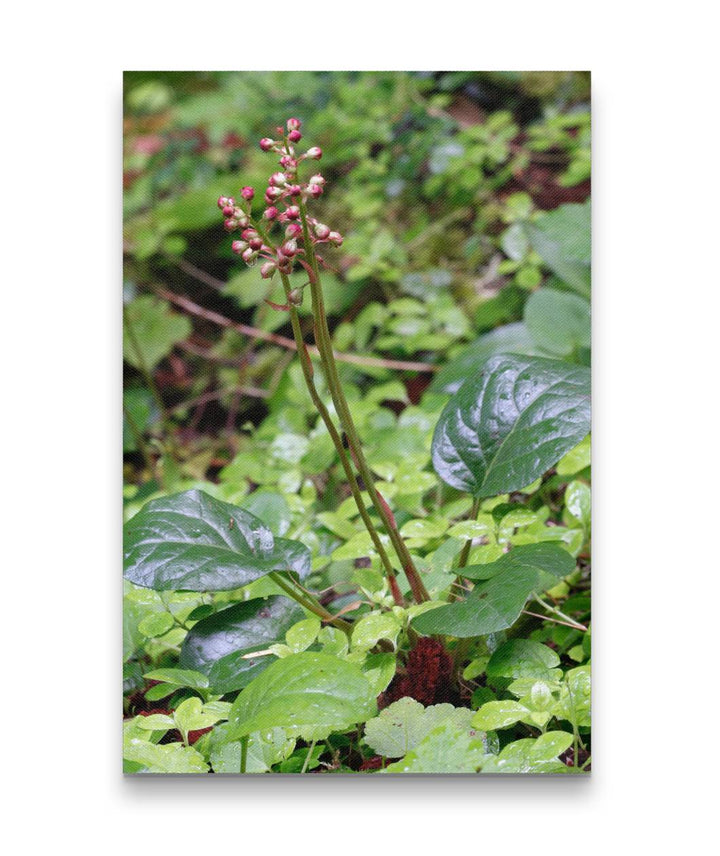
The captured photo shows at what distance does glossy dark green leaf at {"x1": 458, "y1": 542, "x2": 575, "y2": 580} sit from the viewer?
97 cm

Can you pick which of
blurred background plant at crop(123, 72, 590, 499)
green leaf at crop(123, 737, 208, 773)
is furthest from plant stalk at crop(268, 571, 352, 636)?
blurred background plant at crop(123, 72, 590, 499)

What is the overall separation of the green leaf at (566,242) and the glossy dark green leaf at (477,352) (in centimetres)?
12

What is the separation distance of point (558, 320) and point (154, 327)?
776 mm

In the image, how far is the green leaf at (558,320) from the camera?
1439mm

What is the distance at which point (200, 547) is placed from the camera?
1005 mm

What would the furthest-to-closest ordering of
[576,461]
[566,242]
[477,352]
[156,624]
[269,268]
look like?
[477,352]
[566,242]
[576,461]
[156,624]
[269,268]

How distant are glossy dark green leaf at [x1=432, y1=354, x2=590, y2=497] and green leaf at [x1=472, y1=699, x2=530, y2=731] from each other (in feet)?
0.78

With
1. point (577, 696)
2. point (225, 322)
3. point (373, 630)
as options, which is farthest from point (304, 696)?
point (225, 322)

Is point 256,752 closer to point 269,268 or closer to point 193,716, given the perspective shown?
point 193,716

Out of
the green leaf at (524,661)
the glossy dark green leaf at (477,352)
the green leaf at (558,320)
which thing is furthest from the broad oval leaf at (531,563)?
the glossy dark green leaf at (477,352)

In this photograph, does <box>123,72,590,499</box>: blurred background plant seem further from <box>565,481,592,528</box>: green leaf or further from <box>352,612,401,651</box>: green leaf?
<box>352,612,401,651</box>: green leaf
